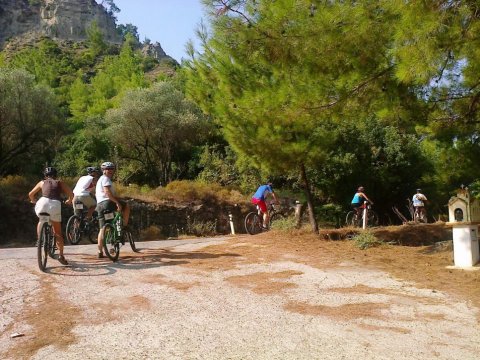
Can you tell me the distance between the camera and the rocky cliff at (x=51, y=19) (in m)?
108

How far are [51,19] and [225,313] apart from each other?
12448cm

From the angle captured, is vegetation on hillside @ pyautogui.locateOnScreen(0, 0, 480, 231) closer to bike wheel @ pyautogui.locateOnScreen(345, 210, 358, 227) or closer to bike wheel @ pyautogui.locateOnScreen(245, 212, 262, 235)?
bike wheel @ pyautogui.locateOnScreen(245, 212, 262, 235)

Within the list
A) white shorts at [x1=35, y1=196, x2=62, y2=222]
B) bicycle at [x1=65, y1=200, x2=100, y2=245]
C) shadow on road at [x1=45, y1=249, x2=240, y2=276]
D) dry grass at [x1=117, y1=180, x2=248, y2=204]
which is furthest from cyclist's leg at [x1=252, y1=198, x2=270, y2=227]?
dry grass at [x1=117, y1=180, x2=248, y2=204]

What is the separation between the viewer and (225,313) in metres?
5.63

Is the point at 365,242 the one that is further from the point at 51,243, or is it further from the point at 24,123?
the point at 24,123

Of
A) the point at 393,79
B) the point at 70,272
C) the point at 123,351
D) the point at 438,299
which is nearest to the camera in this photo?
the point at 123,351

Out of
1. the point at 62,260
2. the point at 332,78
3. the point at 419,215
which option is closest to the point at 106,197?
the point at 62,260

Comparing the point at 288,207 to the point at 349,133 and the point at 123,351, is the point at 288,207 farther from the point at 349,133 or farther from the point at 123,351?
the point at 123,351

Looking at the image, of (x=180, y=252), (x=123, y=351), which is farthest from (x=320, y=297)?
(x=180, y=252)

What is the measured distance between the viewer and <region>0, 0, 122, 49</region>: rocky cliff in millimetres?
107750

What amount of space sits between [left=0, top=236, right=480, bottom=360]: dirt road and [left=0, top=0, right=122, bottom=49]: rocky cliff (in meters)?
106

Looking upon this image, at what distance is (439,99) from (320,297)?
532 centimetres

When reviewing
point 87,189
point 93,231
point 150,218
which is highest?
point 87,189

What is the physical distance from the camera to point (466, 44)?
→ 690 cm
